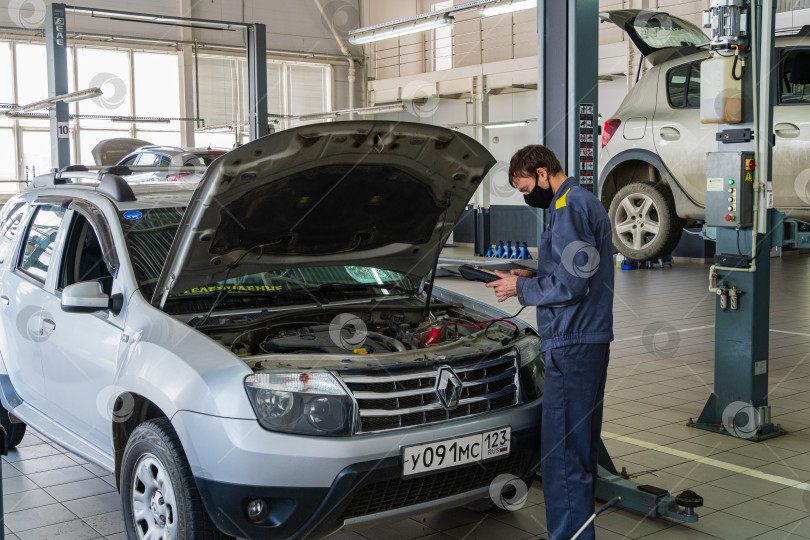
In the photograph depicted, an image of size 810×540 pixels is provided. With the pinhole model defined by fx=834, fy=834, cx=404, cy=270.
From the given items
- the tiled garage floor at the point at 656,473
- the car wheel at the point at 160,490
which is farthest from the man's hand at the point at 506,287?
the car wheel at the point at 160,490

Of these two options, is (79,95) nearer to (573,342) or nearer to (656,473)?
(656,473)

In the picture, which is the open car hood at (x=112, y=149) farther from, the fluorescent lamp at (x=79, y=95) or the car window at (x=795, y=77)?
the car window at (x=795, y=77)

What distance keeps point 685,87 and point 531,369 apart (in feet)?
18.8

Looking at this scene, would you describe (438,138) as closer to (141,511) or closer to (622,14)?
(141,511)

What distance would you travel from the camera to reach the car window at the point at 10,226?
4.71 m

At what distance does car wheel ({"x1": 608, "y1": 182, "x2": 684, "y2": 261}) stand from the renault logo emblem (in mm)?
5633

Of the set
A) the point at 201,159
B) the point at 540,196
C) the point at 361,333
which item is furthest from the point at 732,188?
the point at 201,159

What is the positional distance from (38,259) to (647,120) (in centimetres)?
618

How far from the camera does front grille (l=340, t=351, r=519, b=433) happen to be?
2.97 meters

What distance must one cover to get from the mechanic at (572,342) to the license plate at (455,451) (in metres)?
0.23

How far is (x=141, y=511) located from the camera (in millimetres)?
3188

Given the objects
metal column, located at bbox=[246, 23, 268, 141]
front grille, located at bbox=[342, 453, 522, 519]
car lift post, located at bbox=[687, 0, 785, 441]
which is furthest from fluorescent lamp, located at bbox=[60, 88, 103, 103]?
front grille, located at bbox=[342, 453, 522, 519]

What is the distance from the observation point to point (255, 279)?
13.1ft

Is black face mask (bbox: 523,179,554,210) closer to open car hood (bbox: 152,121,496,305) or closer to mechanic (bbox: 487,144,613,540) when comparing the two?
mechanic (bbox: 487,144,613,540)
